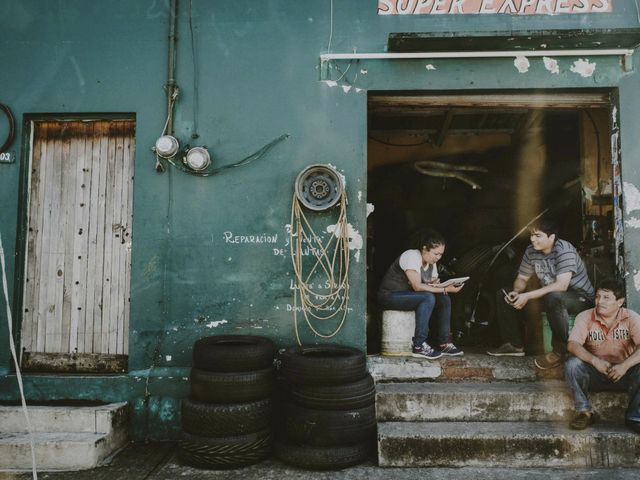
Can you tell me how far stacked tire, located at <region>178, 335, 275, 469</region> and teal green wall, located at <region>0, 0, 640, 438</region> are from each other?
666 mm

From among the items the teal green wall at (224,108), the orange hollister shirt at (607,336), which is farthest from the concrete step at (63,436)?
the orange hollister shirt at (607,336)

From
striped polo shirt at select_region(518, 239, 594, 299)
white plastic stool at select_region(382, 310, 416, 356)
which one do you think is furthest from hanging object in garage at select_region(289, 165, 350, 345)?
striped polo shirt at select_region(518, 239, 594, 299)

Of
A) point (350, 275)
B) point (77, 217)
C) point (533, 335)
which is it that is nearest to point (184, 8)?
point (77, 217)

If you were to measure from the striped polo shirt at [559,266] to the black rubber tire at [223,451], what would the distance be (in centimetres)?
349

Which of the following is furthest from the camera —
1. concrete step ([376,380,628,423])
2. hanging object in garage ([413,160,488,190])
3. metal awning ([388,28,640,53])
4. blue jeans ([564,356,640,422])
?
hanging object in garage ([413,160,488,190])

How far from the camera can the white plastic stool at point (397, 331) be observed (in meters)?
5.16

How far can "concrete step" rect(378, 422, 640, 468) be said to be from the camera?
3.99m

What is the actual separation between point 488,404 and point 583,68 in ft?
11.9

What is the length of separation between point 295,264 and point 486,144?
5.18 meters

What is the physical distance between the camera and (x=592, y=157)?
6.68 metres

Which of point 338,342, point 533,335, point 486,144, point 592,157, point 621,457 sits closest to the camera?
point 621,457

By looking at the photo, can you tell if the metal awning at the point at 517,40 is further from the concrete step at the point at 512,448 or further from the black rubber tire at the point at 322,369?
the concrete step at the point at 512,448

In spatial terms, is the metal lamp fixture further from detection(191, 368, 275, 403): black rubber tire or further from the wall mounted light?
detection(191, 368, 275, 403): black rubber tire

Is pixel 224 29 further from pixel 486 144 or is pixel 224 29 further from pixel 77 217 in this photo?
pixel 486 144
